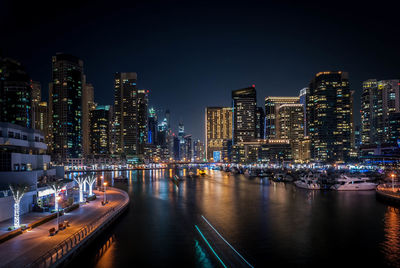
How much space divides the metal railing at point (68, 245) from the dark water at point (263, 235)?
164cm

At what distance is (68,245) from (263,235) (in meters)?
21.2

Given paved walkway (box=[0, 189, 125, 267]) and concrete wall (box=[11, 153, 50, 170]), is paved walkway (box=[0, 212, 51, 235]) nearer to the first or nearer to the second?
paved walkway (box=[0, 189, 125, 267])

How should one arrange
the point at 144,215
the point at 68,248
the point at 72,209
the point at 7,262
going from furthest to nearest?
the point at 144,215 → the point at 72,209 → the point at 68,248 → the point at 7,262

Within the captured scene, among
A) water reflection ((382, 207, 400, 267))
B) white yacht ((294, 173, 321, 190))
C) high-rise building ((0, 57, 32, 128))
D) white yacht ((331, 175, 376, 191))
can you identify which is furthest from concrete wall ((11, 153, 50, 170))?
high-rise building ((0, 57, 32, 128))

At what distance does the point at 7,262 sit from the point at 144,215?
1069 inches

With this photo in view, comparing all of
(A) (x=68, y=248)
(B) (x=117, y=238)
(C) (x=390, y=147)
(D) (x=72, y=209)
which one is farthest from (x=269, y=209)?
(C) (x=390, y=147)

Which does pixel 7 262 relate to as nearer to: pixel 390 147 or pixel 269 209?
pixel 269 209

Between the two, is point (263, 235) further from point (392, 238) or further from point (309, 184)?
point (309, 184)

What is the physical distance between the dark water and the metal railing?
1641mm

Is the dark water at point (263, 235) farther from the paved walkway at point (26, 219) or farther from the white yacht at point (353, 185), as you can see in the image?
the white yacht at point (353, 185)

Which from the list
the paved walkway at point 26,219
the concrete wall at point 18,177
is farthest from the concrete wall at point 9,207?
the concrete wall at point 18,177

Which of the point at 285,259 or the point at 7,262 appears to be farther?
the point at 285,259

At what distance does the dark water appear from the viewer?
27578 mm

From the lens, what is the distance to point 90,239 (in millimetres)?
29469
